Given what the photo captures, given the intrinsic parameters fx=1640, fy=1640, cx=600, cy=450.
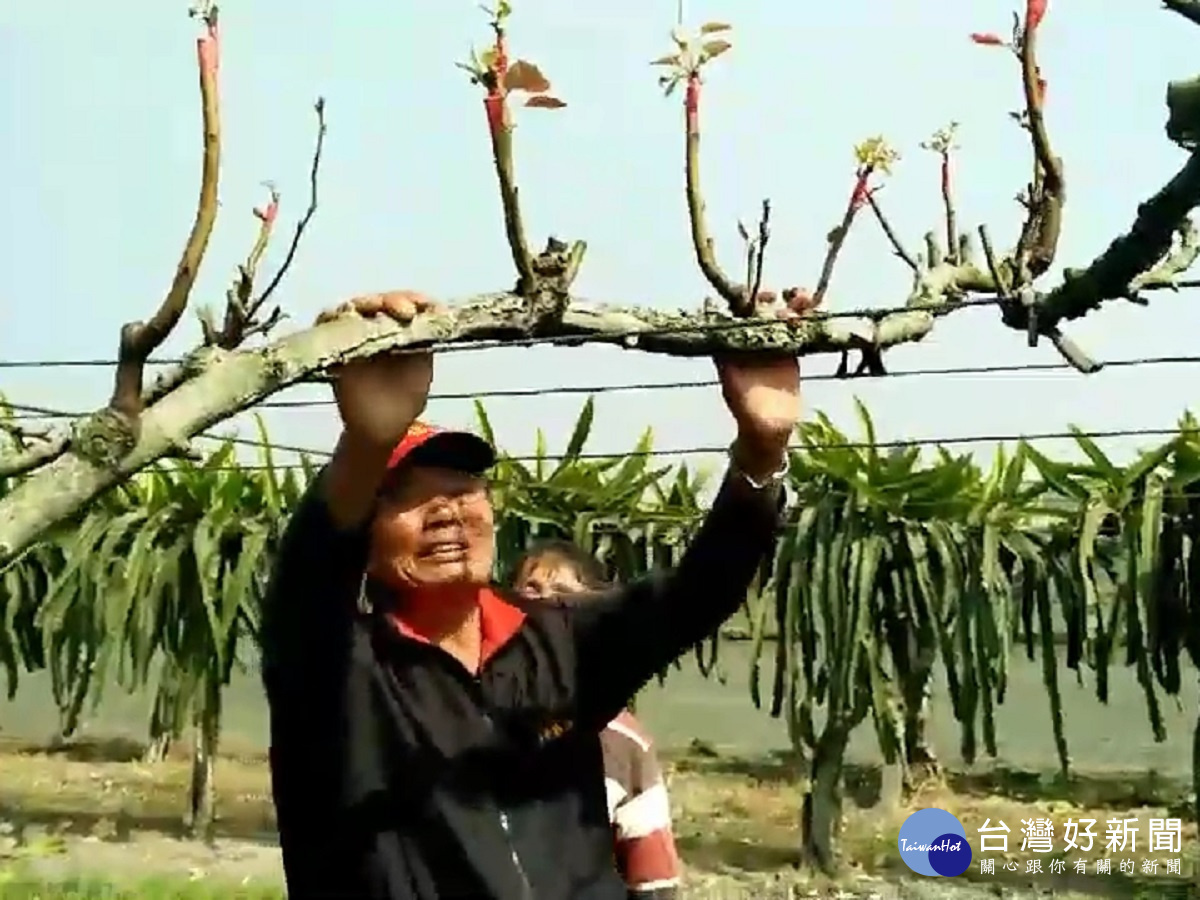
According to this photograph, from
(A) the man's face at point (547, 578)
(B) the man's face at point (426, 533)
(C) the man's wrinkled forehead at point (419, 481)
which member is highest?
(C) the man's wrinkled forehead at point (419, 481)

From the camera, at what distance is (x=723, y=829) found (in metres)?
6.76

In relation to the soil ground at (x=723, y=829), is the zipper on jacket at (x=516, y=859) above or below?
above

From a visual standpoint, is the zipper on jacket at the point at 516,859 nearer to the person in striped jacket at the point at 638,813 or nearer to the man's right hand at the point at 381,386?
the man's right hand at the point at 381,386

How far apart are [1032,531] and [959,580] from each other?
306 millimetres

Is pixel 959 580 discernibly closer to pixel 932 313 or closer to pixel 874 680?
pixel 874 680

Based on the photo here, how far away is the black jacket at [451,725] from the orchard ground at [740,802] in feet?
11.6

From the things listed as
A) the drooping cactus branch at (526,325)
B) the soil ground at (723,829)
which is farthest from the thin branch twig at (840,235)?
the soil ground at (723,829)

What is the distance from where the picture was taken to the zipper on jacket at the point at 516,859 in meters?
1.71

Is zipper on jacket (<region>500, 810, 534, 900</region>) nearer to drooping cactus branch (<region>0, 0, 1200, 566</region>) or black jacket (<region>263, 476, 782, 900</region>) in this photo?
black jacket (<region>263, 476, 782, 900</region>)

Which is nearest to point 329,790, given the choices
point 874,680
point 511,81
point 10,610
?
point 511,81

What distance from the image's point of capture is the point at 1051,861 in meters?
6.03

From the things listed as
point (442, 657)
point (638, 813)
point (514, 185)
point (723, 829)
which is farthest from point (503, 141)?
point (723, 829)

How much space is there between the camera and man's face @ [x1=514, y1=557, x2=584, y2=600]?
9.46ft

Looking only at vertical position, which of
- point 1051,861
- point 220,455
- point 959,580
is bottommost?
point 1051,861
